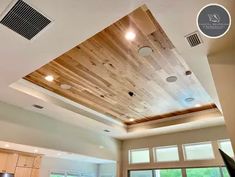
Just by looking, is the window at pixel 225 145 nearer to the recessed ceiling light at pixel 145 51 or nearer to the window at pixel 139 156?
the window at pixel 139 156

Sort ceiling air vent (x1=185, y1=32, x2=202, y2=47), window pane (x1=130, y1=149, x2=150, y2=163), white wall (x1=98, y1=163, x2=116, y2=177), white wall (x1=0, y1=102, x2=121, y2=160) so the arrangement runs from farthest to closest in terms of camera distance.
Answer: white wall (x1=98, y1=163, x2=116, y2=177), window pane (x1=130, y1=149, x2=150, y2=163), white wall (x1=0, y1=102, x2=121, y2=160), ceiling air vent (x1=185, y1=32, x2=202, y2=47)

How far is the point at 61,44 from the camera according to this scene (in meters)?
2.51

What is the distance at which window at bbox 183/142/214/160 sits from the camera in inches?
207

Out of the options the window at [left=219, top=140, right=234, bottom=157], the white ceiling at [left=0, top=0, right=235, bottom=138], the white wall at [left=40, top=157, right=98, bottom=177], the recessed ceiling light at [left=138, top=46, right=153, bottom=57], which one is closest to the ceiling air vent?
the white ceiling at [left=0, top=0, right=235, bottom=138]

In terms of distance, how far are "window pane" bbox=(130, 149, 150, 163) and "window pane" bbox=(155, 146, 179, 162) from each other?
0.35 meters

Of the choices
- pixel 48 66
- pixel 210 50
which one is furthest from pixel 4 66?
pixel 210 50

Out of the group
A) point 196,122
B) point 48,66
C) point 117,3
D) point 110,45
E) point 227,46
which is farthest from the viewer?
point 196,122

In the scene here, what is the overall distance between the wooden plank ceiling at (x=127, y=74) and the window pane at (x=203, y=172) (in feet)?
5.30

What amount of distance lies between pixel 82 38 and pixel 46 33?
416 millimetres

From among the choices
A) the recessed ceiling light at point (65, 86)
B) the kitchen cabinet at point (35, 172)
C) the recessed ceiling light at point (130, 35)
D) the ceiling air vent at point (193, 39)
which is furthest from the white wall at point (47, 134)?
the ceiling air vent at point (193, 39)

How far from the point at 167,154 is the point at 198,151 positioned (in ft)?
2.93

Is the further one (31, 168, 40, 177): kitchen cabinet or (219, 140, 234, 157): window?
(31, 168, 40, 177): kitchen cabinet

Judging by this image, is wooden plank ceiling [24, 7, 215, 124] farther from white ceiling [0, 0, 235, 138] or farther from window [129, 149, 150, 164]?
window [129, 149, 150, 164]

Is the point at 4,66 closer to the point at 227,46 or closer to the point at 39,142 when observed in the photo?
the point at 39,142
